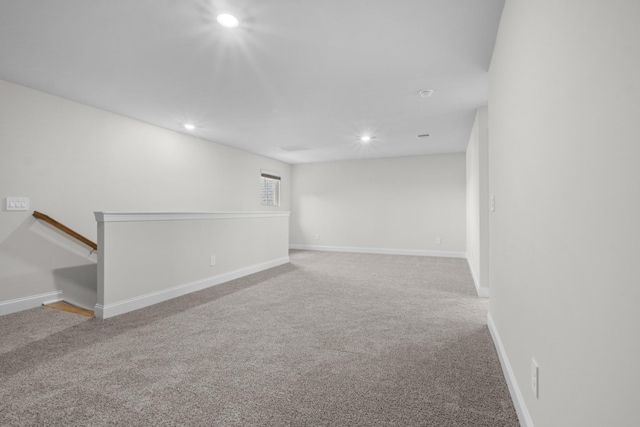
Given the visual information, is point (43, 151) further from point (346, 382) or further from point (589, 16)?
point (589, 16)

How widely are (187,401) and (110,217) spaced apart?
1.99 metres

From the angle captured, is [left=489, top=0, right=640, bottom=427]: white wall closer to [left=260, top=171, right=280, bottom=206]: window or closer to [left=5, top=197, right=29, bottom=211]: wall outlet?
[left=5, top=197, right=29, bottom=211]: wall outlet

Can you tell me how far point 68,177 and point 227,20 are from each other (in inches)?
114

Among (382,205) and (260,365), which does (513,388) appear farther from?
(382,205)

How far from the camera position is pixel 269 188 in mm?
7781

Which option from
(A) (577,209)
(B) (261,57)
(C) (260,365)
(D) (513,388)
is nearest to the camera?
(A) (577,209)

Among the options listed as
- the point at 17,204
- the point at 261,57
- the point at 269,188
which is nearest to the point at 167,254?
the point at 17,204

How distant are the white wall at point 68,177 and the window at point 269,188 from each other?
2.40 meters

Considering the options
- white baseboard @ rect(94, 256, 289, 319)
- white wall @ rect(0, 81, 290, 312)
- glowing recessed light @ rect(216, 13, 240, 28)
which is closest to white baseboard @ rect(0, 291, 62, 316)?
white wall @ rect(0, 81, 290, 312)

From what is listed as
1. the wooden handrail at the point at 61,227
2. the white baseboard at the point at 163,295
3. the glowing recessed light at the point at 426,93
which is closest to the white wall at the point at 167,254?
the white baseboard at the point at 163,295

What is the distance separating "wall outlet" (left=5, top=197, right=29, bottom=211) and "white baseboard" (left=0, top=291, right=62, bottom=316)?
0.93 meters

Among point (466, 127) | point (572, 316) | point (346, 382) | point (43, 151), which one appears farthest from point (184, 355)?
point (466, 127)

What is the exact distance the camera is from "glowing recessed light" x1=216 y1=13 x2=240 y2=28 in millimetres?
2111

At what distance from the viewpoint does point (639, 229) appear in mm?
599
